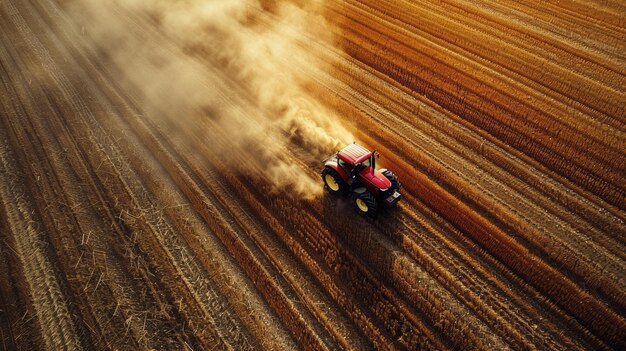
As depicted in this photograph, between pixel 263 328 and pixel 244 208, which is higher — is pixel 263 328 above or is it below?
below

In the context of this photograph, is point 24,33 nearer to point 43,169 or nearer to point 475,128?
point 43,169

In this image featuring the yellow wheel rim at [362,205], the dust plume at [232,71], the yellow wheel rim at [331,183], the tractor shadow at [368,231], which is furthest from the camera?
the dust plume at [232,71]

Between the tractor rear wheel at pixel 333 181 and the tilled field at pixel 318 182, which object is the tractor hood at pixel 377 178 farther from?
the tilled field at pixel 318 182

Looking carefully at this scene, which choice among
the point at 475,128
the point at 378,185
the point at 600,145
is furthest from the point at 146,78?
the point at 600,145

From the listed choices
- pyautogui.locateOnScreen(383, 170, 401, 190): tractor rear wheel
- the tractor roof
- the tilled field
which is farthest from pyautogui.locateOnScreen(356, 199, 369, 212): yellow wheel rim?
the tractor roof

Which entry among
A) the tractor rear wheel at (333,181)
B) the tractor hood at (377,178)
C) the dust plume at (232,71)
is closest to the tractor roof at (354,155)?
the tractor hood at (377,178)

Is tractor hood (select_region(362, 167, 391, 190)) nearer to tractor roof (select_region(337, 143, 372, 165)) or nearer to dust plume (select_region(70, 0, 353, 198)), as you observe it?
tractor roof (select_region(337, 143, 372, 165))
